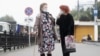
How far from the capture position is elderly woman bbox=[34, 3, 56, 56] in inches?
442

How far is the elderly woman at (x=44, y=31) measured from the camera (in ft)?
36.8

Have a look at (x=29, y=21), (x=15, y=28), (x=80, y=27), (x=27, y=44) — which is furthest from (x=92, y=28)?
(x=29, y=21)

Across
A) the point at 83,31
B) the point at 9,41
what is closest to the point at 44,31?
the point at 9,41

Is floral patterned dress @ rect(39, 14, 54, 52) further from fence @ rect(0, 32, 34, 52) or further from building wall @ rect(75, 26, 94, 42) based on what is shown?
building wall @ rect(75, 26, 94, 42)

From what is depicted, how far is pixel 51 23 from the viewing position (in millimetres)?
11352

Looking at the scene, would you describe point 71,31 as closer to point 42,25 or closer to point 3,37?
point 42,25

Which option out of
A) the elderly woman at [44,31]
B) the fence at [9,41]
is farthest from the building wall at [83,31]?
the elderly woman at [44,31]

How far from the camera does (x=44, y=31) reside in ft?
36.9

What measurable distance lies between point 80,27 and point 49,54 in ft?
181

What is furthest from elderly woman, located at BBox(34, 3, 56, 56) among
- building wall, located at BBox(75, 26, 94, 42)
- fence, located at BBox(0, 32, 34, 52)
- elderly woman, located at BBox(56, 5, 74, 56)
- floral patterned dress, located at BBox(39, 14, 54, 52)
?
building wall, located at BBox(75, 26, 94, 42)

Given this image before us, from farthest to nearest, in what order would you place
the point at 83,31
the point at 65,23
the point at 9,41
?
the point at 83,31, the point at 9,41, the point at 65,23

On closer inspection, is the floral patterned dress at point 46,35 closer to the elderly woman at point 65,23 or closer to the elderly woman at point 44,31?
the elderly woman at point 44,31

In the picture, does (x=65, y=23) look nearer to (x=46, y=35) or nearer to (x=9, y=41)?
(x=46, y=35)

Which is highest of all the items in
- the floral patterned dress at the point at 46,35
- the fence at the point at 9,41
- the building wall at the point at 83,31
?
the floral patterned dress at the point at 46,35
